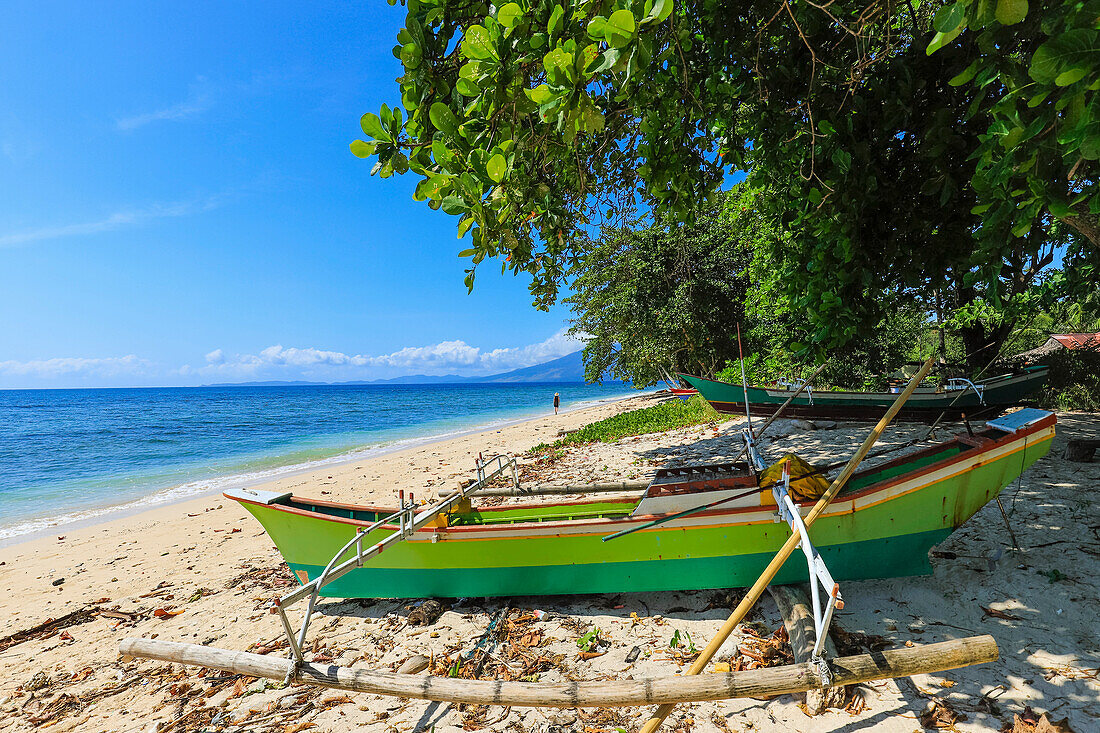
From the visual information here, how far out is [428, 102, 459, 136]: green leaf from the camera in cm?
206

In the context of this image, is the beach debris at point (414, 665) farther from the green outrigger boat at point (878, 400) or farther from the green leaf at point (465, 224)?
the green outrigger boat at point (878, 400)

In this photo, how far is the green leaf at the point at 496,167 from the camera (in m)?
1.85

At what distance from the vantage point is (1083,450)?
6508 mm

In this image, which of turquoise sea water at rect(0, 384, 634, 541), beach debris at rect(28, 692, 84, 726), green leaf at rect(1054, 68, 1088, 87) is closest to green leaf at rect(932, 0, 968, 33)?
green leaf at rect(1054, 68, 1088, 87)

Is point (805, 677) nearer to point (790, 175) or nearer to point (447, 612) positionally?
point (447, 612)

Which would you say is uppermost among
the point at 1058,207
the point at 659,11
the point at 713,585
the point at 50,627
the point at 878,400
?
the point at 659,11

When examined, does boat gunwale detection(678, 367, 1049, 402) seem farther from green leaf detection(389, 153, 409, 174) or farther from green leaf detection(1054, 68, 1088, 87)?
green leaf detection(389, 153, 409, 174)

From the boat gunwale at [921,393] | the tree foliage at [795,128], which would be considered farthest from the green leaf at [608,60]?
the boat gunwale at [921,393]

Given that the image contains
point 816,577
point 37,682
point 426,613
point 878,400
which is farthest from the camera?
point 878,400

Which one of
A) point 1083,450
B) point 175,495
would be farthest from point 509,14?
point 175,495

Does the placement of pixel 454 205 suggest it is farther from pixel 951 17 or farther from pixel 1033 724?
pixel 1033 724

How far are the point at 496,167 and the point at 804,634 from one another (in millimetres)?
3672

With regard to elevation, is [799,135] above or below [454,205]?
above

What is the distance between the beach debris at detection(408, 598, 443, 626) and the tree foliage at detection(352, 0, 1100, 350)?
11.1 ft
